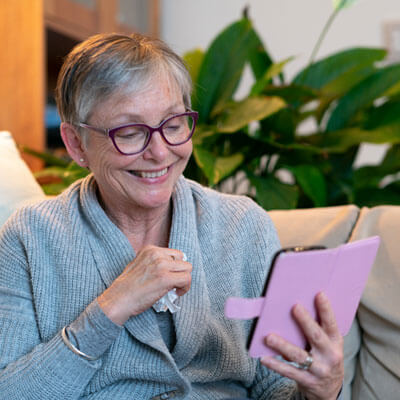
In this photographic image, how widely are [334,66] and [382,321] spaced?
4.15 feet

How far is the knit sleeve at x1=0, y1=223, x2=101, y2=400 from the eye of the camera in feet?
3.17

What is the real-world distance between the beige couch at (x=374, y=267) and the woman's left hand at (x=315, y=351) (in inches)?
15.7

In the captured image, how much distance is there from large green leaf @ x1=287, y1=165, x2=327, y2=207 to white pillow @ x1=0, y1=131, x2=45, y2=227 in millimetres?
870

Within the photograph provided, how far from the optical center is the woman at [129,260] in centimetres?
97

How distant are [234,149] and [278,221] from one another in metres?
0.74

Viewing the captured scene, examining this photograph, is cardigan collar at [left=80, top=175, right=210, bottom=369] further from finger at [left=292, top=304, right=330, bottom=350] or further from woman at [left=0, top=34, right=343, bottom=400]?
finger at [left=292, top=304, right=330, bottom=350]

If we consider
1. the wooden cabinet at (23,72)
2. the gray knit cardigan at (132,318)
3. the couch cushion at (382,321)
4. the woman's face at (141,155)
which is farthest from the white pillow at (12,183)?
the wooden cabinet at (23,72)

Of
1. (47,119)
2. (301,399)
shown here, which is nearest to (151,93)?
(301,399)

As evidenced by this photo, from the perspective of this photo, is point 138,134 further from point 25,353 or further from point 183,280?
point 25,353

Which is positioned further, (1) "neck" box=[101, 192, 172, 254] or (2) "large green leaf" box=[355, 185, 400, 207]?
(2) "large green leaf" box=[355, 185, 400, 207]

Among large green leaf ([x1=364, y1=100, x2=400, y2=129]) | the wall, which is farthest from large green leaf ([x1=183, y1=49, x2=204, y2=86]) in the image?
the wall

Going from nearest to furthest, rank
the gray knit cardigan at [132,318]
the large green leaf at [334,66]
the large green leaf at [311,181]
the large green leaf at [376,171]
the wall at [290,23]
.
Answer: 1. the gray knit cardigan at [132,318]
2. the large green leaf at [311,181]
3. the large green leaf at [376,171]
4. the large green leaf at [334,66]
5. the wall at [290,23]

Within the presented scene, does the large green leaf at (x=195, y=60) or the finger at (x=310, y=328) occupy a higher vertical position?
the large green leaf at (x=195, y=60)

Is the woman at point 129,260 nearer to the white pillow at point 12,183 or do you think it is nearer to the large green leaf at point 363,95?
the white pillow at point 12,183
